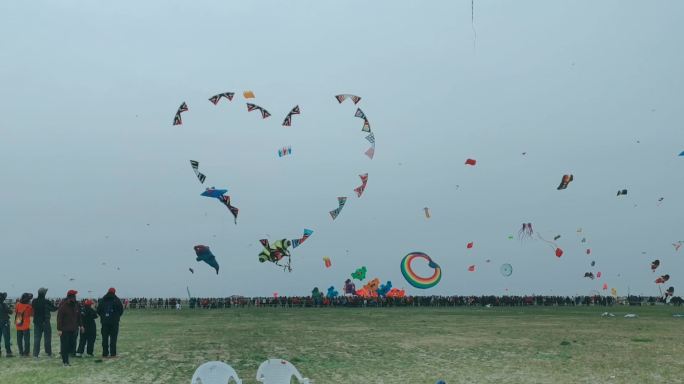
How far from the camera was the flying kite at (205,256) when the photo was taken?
40719mm

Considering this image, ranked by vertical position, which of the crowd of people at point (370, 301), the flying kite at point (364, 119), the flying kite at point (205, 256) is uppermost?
the flying kite at point (364, 119)

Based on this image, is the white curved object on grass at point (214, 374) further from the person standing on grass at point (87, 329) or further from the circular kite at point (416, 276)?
the circular kite at point (416, 276)

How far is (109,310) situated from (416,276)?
33239mm

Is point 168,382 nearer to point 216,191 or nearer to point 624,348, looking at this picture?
point 624,348

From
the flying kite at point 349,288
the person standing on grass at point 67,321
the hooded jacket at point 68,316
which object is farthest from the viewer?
the flying kite at point 349,288

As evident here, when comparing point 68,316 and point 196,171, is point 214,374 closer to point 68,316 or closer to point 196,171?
point 68,316

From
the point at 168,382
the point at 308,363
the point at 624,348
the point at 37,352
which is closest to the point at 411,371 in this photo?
the point at 308,363

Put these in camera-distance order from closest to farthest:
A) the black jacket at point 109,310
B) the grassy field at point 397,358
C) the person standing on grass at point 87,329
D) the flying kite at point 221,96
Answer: the grassy field at point 397,358
the black jacket at point 109,310
the person standing on grass at point 87,329
the flying kite at point 221,96

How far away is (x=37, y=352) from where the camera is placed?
15883mm

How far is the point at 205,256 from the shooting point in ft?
136

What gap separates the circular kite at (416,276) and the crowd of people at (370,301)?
1634cm

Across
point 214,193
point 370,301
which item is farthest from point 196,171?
point 370,301

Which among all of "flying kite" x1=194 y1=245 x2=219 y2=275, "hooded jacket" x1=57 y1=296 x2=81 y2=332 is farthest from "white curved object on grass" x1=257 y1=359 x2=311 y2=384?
"flying kite" x1=194 y1=245 x2=219 y2=275

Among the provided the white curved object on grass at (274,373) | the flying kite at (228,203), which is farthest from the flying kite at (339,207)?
the white curved object on grass at (274,373)
